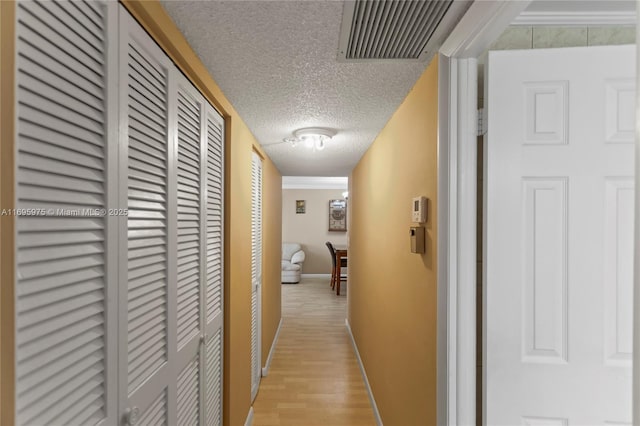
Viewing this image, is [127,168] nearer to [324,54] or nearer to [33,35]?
[33,35]

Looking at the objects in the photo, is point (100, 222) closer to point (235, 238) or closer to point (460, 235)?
point (460, 235)

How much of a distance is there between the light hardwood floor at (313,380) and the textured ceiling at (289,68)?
88.8 inches

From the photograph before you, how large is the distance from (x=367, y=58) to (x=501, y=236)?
857mm

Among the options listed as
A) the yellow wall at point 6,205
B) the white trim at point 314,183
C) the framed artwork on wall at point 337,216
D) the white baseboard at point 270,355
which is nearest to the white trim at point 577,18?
the yellow wall at point 6,205

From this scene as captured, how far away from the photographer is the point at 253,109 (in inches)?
78.5

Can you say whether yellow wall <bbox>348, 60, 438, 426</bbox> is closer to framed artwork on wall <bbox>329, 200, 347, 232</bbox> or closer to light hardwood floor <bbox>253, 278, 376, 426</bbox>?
light hardwood floor <bbox>253, 278, 376, 426</bbox>

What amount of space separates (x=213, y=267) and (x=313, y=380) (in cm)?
199

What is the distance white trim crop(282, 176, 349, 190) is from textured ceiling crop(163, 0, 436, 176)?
545 cm

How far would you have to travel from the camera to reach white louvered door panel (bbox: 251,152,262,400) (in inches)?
110

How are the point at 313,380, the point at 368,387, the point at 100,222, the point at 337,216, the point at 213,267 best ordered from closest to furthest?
the point at 100,222 → the point at 213,267 → the point at 368,387 → the point at 313,380 → the point at 337,216

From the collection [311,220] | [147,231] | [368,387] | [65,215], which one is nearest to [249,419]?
[368,387]

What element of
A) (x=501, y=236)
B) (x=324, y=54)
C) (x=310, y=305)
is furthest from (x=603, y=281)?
(x=310, y=305)

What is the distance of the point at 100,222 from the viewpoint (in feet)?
2.69

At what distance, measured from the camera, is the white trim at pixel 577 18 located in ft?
3.91
